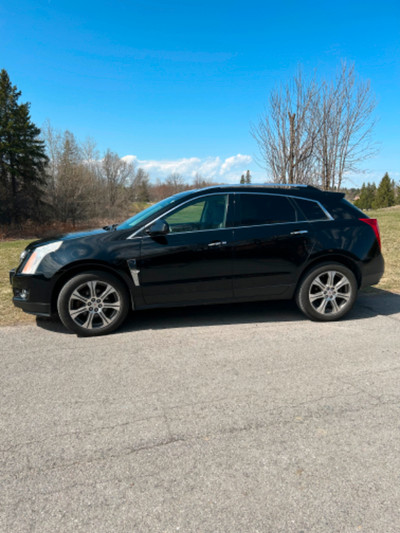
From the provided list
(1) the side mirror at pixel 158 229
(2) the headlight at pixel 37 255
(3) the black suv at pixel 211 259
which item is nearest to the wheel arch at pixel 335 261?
(3) the black suv at pixel 211 259

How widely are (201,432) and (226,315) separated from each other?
8.40 feet

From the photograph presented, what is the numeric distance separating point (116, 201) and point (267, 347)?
2243 inches

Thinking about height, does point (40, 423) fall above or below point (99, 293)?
A: below

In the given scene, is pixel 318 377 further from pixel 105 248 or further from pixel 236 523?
pixel 105 248

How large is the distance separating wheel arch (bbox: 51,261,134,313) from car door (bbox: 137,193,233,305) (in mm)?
206

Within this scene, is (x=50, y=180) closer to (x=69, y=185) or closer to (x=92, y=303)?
(x=69, y=185)

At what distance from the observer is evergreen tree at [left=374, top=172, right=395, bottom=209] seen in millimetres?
Result: 79000

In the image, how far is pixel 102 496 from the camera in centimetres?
193

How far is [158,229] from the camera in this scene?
428 cm

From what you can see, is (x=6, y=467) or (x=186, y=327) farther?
(x=186, y=327)

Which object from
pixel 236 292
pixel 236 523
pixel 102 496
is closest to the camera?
pixel 236 523

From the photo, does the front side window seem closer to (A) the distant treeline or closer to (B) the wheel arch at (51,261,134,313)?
(B) the wheel arch at (51,261,134,313)

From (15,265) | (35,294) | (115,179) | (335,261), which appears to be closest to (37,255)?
(35,294)

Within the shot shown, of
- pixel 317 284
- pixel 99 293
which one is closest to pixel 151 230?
pixel 99 293
